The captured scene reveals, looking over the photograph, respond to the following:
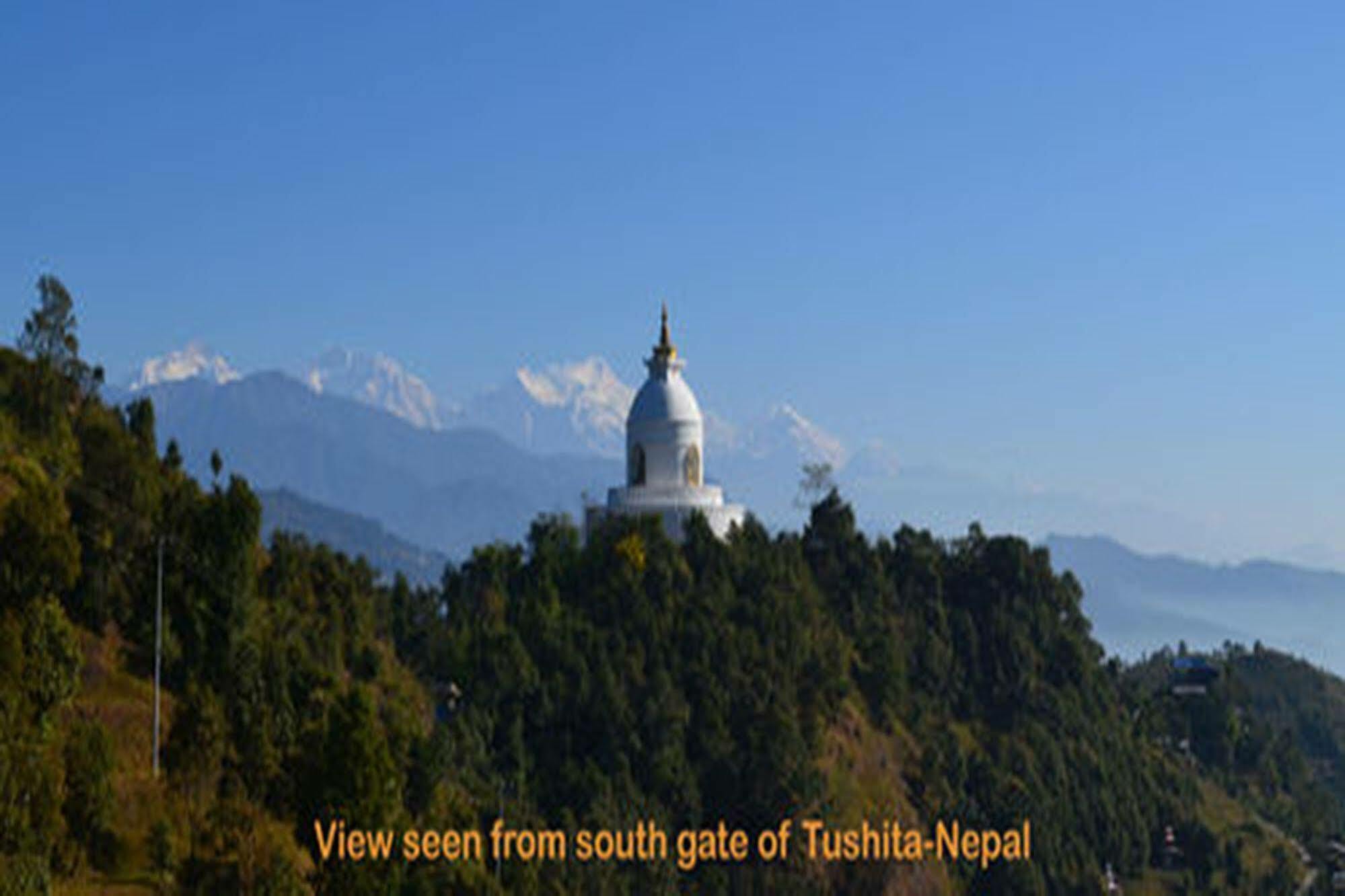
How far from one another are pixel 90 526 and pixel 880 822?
44712 millimetres

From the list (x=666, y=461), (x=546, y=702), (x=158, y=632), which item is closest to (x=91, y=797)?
(x=158, y=632)

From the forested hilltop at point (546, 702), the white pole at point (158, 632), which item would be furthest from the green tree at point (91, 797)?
the white pole at point (158, 632)

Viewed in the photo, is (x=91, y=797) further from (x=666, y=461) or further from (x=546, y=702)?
(x=666, y=461)

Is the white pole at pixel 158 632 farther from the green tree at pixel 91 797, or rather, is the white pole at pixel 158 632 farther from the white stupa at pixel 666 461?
the white stupa at pixel 666 461

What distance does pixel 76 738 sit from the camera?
→ 1756 inches

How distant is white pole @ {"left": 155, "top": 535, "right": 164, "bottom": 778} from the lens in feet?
158

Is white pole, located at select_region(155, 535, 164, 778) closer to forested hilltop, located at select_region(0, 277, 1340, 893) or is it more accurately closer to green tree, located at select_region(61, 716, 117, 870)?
forested hilltop, located at select_region(0, 277, 1340, 893)

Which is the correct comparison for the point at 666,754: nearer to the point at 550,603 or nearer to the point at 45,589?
the point at 550,603

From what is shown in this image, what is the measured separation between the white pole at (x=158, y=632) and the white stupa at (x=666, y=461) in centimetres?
3723

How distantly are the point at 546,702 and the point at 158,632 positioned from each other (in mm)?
27562

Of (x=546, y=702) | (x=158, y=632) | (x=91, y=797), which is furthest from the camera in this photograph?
(x=546, y=702)

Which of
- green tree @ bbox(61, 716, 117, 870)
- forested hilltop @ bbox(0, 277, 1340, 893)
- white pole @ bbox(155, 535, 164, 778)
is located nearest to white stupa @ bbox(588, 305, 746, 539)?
forested hilltop @ bbox(0, 277, 1340, 893)

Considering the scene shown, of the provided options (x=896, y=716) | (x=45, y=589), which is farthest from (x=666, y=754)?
(x=45, y=589)

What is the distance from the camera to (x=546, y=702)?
75.1 meters
